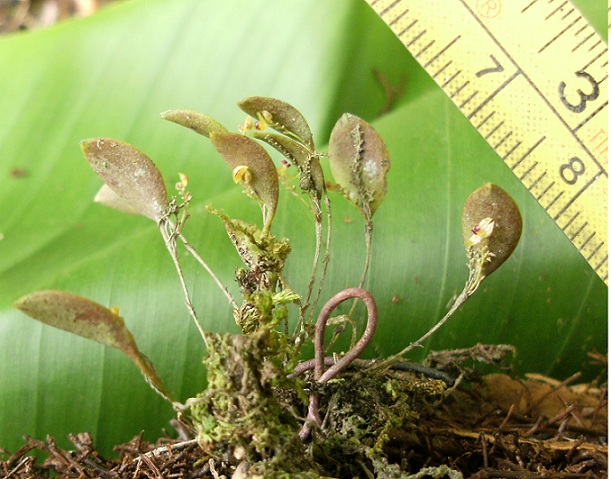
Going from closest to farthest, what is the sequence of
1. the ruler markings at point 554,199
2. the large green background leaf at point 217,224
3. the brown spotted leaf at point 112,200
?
1. the ruler markings at point 554,199
2. the brown spotted leaf at point 112,200
3. the large green background leaf at point 217,224

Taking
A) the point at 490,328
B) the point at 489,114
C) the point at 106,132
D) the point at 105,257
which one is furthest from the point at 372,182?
the point at 106,132

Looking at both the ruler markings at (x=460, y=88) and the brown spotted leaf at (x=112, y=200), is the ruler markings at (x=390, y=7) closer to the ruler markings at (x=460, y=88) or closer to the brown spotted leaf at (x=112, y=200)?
the ruler markings at (x=460, y=88)

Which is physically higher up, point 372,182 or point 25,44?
point 25,44

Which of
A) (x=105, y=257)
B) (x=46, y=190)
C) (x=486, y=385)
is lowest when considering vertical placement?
(x=486, y=385)

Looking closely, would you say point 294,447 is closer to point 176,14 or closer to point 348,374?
point 348,374

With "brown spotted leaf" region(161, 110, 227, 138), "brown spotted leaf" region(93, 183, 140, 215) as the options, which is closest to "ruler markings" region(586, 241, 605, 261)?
"brown spotted leaf" region(161, 110, 227, 138)

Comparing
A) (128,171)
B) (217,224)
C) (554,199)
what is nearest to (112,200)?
(128,171)

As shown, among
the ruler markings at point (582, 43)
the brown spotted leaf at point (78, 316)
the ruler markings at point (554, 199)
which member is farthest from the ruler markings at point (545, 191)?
the brown spotted leaf at point (78, 316)
